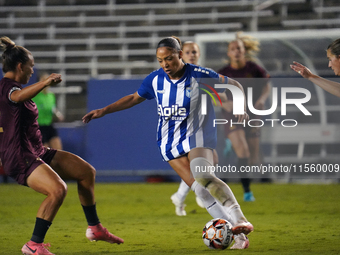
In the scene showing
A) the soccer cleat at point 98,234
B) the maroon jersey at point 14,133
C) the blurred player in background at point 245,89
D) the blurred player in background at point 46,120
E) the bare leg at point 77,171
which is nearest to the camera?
the maroon jersey at point 14,133

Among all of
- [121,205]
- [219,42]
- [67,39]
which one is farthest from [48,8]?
[121,205]

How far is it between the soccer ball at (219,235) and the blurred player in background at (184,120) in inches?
6.2

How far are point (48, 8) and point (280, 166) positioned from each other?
992 cm

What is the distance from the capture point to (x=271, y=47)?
11953 mm

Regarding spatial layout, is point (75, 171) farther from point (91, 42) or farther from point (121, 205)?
point (91, 42)

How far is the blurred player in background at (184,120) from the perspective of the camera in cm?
465

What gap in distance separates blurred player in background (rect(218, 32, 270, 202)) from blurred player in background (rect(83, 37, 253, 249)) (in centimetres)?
345

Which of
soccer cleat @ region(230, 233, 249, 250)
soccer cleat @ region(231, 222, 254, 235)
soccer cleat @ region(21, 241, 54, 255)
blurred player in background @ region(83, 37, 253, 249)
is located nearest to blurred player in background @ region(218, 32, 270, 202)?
blurred player in background @ region(83, 37, 253, 249)

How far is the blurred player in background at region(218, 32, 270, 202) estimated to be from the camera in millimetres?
8359

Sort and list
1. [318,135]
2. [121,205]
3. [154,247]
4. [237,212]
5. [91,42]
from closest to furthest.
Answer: [237,212]
[154,247]
[121,205]
[318,135]
[91,42]

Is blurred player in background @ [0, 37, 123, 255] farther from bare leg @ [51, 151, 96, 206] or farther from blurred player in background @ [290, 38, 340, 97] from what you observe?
blurred player in background @ [290, 38, 340, 97]

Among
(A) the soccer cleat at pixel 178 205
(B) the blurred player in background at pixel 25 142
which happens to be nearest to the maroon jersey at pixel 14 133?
(B) the blurred player in background at pixel 25 142

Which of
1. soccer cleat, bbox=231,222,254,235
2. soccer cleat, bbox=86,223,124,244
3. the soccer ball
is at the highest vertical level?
soccer cleat, bbox=231,222,254,235

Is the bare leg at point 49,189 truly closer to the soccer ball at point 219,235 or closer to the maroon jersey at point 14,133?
the maroon jersey at point 14,133
